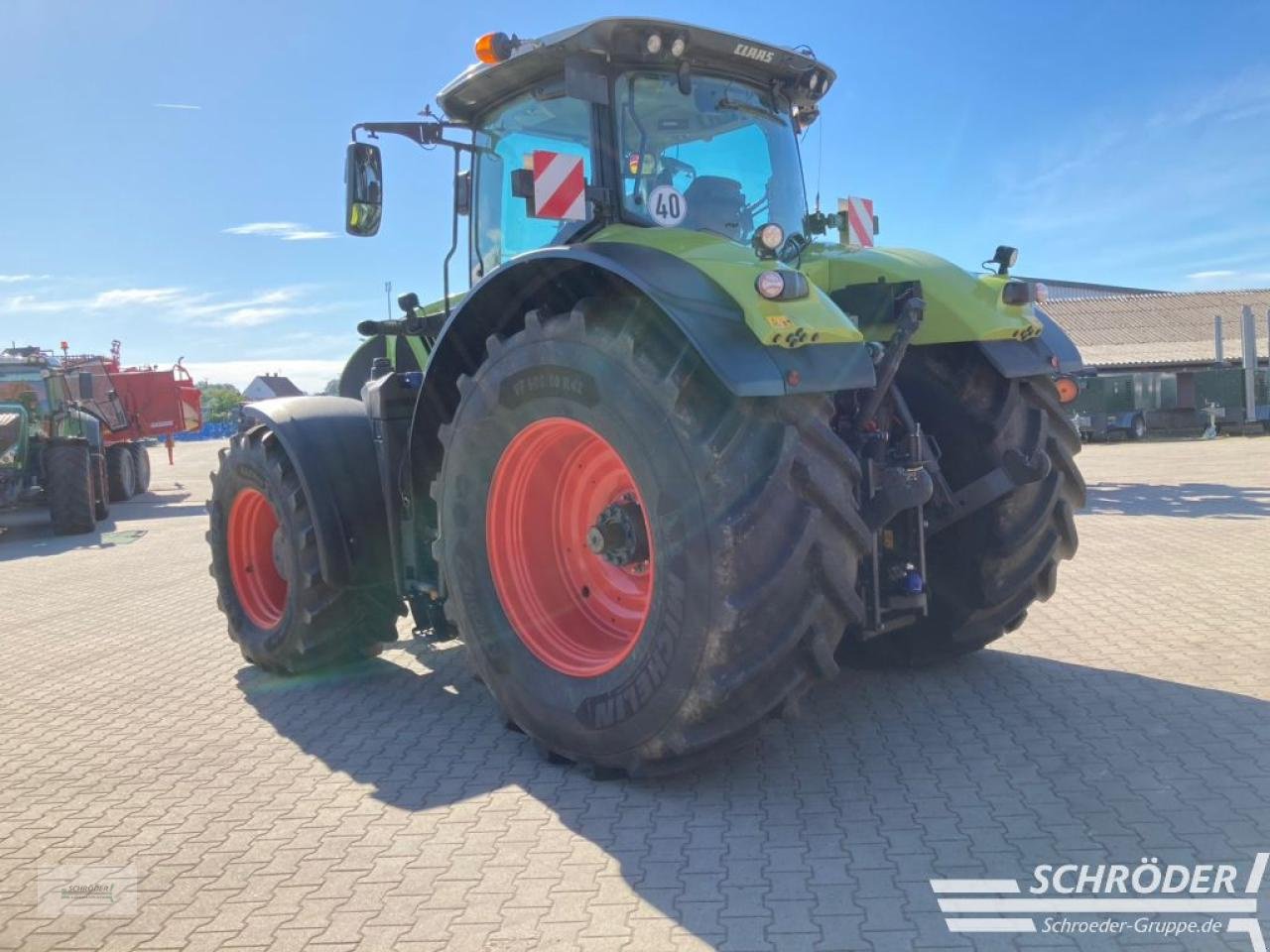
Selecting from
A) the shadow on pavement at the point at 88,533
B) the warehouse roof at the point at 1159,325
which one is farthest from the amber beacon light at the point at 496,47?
the warehouse roof at the point at 1159,325

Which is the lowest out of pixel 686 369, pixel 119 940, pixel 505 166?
pixel 119 940

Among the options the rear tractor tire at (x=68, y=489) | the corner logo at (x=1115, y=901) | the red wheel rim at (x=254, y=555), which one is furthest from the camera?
the rear tractor tire at (x=68, y=489)

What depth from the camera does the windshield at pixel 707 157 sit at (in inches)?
157

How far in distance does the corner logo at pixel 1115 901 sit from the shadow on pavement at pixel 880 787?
0.20 feet

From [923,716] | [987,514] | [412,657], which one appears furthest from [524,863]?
[412,657]

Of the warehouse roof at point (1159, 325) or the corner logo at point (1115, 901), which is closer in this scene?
the corner logo at point (1115, 901)

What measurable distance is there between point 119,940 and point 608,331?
2.27m

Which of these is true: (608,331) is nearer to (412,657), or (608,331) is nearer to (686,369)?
(686,369)

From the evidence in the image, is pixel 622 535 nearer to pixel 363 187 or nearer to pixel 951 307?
pixel 951 307

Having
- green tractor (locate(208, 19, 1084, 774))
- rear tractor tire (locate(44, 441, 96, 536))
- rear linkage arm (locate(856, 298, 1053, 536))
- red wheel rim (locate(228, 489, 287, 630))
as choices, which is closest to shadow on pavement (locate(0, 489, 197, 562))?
rear tractor tire (locate(44, 441, 96, 536))

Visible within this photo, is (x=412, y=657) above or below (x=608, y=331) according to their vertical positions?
below

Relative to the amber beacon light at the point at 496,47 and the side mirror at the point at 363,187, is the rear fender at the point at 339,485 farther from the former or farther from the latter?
the amber beacon light at the point at 496,47

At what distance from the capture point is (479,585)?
13.1 ft

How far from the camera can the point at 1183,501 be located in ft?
36.7
